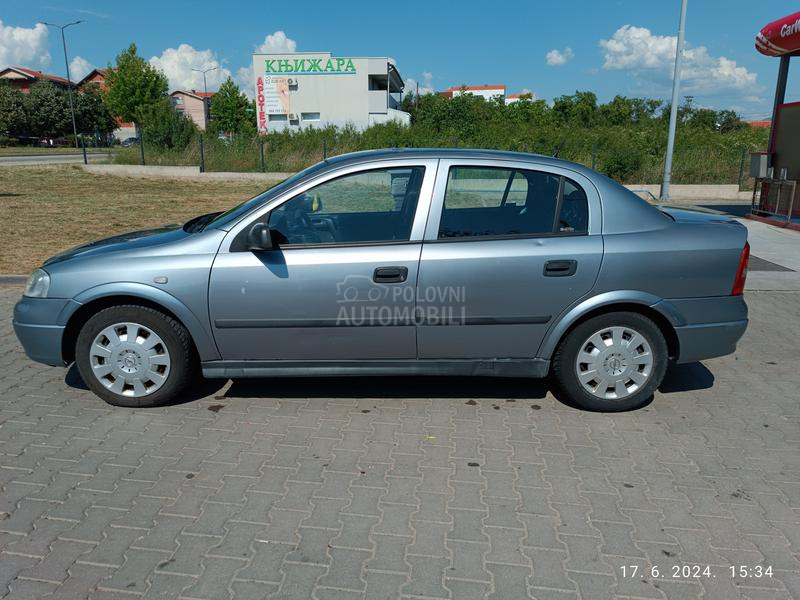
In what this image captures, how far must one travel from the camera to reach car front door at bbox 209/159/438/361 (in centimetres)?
397

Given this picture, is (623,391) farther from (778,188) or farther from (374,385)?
(778,188)

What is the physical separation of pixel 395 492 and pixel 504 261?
158cm

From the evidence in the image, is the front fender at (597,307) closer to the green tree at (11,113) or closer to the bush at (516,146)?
the bush at (516,146)

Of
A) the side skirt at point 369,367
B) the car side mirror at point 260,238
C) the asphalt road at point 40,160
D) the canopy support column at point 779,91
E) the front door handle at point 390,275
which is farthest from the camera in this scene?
the asphalt road at point 40,160

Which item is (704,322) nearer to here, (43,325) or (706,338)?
(706,338)

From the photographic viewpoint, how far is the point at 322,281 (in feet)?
13.0

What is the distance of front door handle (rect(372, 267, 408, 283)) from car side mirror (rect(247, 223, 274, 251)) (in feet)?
2.23

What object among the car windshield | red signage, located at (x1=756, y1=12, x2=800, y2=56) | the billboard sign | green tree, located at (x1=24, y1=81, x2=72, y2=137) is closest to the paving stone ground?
the car windshield

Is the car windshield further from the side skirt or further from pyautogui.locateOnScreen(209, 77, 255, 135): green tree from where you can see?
pyautogui.locateOnScreen(209, 77, 255, 135): green tree

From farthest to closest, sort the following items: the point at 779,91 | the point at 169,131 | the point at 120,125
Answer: the point at 120,125, the point at 169,131, the point at 779,91

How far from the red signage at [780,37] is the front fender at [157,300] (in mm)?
13645

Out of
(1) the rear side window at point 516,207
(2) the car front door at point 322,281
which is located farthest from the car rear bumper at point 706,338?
(2) the car front door at point 322,281

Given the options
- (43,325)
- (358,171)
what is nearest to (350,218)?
(358,171)

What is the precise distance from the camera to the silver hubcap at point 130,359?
13.6 feet
